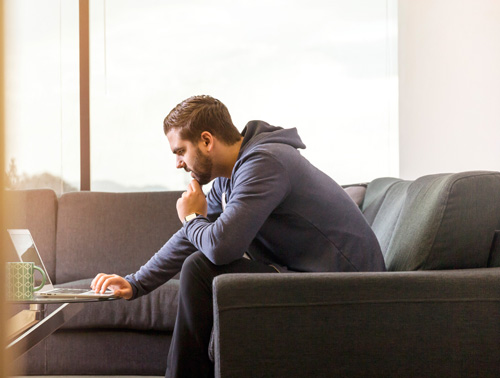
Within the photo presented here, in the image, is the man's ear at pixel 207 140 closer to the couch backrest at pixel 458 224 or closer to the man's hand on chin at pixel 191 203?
the man's hand on chin at pixel 191 203

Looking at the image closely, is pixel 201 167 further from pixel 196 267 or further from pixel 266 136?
pixel 196 267

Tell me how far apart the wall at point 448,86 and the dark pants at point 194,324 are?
7.55 ft

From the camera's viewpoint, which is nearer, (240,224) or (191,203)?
(240,224)

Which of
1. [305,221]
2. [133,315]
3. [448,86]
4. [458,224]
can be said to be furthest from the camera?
[448,86]

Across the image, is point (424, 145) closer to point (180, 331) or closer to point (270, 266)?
point (270, 266)

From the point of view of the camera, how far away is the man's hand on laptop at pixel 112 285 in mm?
1606

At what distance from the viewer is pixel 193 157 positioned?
1856 mm

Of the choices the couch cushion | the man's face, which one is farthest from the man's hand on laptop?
the couch cushion

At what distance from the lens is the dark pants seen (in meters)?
1.40

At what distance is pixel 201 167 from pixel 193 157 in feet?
0.13

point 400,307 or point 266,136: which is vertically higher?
point 266,136

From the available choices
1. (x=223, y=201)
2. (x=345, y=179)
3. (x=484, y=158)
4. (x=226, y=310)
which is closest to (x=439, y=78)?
(x=484, y=158)

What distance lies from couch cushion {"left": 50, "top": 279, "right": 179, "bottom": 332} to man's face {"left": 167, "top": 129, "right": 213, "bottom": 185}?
2.34 feet

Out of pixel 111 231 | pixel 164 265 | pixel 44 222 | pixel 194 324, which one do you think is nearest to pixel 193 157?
pixel 164 265
